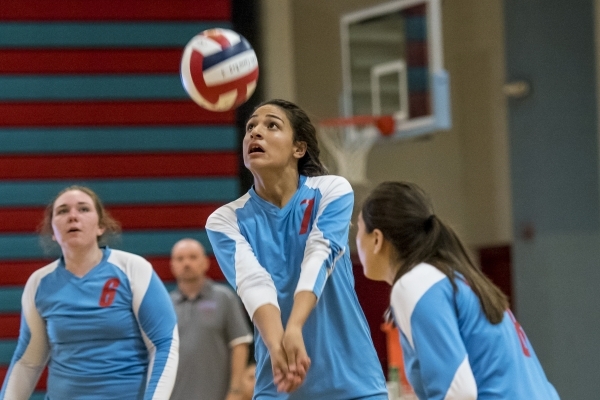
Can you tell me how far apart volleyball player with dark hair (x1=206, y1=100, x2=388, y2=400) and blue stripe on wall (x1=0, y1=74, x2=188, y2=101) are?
17.4ft

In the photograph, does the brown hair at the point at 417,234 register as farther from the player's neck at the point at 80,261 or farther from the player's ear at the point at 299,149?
the player's neck at the point at 80,261

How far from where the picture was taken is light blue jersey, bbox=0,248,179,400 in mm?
3984

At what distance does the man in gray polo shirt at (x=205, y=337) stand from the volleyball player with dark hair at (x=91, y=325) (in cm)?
203

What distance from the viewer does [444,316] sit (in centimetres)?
257

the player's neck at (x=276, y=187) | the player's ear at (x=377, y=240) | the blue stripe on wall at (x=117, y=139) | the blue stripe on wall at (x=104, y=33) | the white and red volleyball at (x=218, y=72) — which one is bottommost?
the player's ear at (x=377, y=240)

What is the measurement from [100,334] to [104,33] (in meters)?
5.07

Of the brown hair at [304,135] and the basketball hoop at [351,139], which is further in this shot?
the basketball hoop at [351,139]

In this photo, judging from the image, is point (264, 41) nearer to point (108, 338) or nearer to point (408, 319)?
point (108, 338)

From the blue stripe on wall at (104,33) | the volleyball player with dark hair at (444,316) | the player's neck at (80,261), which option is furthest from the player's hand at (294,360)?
the blue stripe on wall at (104,33)

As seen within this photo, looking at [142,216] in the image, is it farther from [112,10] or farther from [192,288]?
[192,288]

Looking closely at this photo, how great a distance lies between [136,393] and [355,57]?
21.2 feet

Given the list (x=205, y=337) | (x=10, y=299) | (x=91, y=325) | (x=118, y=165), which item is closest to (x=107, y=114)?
(x=118, y=165)

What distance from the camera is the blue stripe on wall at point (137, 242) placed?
27.1 feet

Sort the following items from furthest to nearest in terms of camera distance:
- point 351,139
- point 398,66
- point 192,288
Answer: point 351,139
point 398,66
point 192,288
